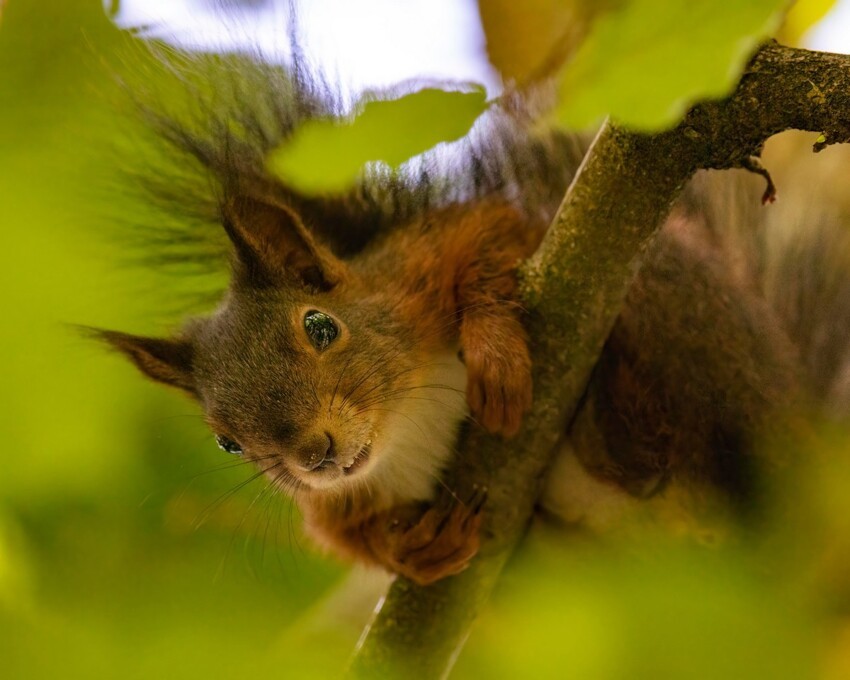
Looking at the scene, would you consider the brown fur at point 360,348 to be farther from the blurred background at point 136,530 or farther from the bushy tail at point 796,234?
the bushy tail at point 796,234

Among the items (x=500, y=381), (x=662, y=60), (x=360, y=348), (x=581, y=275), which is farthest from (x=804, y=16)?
(x=360, y=348)

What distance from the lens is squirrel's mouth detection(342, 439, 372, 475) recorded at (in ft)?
5.28

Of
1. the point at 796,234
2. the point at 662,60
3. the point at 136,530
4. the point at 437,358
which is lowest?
the point at 136,530

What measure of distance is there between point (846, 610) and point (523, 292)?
31.6 inches

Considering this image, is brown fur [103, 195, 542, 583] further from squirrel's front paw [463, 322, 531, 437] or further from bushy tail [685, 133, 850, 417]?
bushy tail [685, 133, 850, 417]

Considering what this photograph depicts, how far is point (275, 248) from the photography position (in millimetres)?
1663

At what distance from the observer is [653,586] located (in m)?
1.10

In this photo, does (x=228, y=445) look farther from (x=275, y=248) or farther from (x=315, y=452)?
(x=275, y=248)

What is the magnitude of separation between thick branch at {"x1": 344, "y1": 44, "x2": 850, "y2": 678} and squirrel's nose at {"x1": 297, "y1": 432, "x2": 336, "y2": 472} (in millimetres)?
332

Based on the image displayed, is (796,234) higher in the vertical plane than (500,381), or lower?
higher

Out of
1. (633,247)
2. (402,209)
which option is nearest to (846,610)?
(633,247)

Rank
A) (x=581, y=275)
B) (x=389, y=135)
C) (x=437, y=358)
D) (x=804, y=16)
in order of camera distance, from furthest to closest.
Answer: (x=437, y=358) → (x=581, y=275) → (x=804, y=16) → (x=389, y=135)

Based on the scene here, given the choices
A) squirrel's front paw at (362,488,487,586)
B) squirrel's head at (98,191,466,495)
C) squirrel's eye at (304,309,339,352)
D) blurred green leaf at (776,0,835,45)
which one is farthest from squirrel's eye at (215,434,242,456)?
blurred green leaf at (776,0,835,45)

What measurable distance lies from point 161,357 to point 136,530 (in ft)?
1.69
